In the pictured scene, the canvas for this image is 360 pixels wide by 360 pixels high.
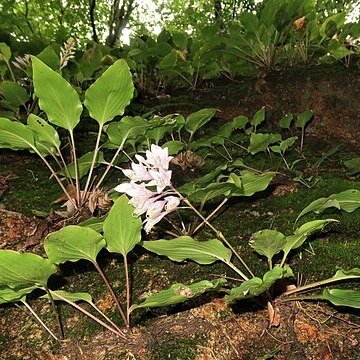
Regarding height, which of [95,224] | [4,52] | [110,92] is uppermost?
[4,52]

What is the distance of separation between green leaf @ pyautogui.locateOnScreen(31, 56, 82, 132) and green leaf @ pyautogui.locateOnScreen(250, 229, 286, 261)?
2.69 ft

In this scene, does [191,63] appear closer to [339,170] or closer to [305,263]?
[339,170]

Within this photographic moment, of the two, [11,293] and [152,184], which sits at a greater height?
[152,184]

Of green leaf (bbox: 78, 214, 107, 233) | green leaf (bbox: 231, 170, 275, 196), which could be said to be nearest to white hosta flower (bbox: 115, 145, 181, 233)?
green leaf (bbox: 78, 214, 107, 233)

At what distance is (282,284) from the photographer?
1.16m

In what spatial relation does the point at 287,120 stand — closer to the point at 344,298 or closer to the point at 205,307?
the point at 205,307

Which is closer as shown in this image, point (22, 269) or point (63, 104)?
point (22, 269)

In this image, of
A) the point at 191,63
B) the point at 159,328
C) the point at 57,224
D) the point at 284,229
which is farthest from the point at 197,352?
the point at 191,63

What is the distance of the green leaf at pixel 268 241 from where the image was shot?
1.03m

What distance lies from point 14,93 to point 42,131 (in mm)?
880

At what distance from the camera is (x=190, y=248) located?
3.61ft

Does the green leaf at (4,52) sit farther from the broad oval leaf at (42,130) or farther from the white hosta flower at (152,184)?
the white hosta flower at (152,184)

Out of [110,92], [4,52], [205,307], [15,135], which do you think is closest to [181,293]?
[205,307]

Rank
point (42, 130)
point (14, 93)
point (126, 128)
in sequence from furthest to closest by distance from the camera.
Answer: point (14, 93)
point (126, 128)
point (42, 130)
